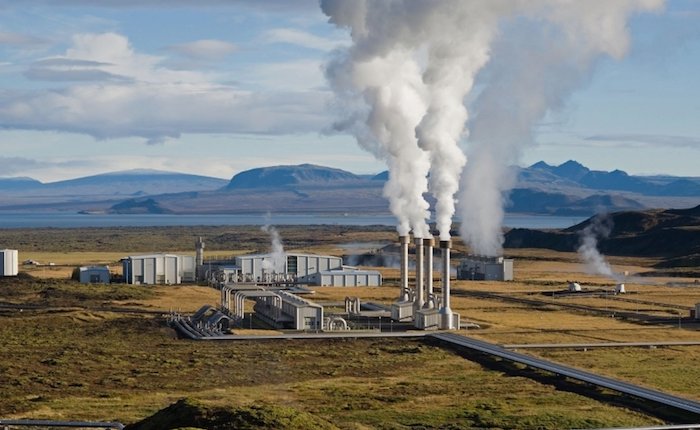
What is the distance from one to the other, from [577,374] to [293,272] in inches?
2558

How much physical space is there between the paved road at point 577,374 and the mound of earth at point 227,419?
1634cm

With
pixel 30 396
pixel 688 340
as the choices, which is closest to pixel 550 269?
pixel 688 340

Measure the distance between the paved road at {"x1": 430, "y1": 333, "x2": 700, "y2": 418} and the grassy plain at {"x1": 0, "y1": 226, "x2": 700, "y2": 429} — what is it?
0.87 metres

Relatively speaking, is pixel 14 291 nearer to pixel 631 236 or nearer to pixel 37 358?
pixel 37 358

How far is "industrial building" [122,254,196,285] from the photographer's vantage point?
104 metres

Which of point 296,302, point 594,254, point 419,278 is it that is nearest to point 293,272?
point 419,278

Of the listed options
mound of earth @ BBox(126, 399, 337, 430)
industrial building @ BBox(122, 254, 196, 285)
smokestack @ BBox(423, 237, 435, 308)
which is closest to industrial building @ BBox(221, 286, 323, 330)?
smokestack @ BBox(423, 237, 435, 308)

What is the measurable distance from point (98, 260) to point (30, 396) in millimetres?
111458

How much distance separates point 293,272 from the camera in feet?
358

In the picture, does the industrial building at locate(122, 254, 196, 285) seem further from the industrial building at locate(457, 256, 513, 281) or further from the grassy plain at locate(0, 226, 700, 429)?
the industrial building at locate(457, 256, 513, 281)

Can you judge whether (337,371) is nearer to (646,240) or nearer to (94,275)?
(94,275)

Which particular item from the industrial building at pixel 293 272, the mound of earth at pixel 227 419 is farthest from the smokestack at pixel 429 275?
the mound of earth at pixel 227 419

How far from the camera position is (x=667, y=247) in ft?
557

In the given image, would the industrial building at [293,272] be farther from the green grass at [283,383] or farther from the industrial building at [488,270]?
the green grass at [283,383]
